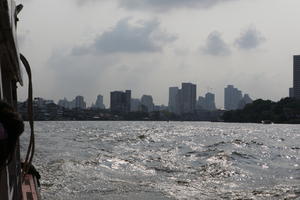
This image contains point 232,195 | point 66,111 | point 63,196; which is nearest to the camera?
point 63,196

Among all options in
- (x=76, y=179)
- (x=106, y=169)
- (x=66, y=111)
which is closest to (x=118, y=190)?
(x=76, y=179)

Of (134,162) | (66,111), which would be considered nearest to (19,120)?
(134,162)

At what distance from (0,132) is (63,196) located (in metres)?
12.5

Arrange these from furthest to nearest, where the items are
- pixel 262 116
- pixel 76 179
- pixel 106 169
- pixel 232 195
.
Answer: pixel 262 116
pixel 106 169
pixel 76 179
pixel 232 195

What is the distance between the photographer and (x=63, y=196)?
49.1 feet

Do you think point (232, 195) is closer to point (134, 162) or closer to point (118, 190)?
point (118, 190)

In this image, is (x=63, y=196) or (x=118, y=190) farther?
(x=118, y=190)

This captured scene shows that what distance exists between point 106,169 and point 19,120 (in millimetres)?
19927

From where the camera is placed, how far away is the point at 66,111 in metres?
193

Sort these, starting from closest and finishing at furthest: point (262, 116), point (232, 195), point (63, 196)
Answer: point (63, 196) < point (232, 195) < point (262, 116)

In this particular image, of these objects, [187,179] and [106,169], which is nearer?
[187,179]

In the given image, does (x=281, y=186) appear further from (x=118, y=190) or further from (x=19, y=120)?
(x=19, y=120)

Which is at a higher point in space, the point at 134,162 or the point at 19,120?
the point at 19,120

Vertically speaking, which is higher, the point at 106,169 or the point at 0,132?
the point at 0,132
